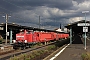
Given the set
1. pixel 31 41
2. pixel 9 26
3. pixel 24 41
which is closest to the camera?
pixel 24 41

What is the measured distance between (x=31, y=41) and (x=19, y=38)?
11.0ft

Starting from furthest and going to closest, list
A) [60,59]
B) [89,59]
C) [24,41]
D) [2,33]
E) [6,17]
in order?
[2,33] → [6,17] → [24,41] → [60,59] → [89,59]

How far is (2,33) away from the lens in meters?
76.1

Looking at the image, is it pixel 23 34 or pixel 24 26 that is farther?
pixel 24 26

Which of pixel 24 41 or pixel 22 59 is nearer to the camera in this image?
pixel 22 59

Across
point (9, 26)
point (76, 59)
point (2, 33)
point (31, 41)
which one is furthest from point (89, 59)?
point (2, 33)

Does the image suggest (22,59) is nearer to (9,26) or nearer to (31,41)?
(31,41)

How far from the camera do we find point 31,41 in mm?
38281

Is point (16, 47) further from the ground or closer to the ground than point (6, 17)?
closer to the ground

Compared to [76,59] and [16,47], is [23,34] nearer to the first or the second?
[16,47]

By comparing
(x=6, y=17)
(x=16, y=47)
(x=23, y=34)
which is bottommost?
(x=16, y=47)

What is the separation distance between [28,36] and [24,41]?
167 centimetres

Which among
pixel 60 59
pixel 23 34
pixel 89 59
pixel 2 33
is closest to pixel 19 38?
pixel 23 34

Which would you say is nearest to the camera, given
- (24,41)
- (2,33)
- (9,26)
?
(24,41)
